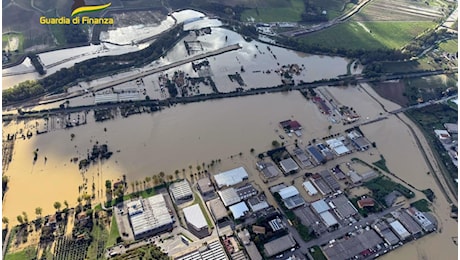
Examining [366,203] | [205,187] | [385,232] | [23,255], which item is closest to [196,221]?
[205,187]

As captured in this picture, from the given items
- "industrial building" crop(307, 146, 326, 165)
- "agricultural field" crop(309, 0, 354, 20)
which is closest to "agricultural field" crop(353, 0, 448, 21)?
"agricultural field" crop(309, 0, 354, 20)

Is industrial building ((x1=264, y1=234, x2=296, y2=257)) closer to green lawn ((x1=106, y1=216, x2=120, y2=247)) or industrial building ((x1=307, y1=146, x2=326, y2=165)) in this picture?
industrial building ((x1=307, y1=146, x2=326, y2=165))

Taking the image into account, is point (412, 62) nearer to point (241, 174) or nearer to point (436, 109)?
point (436, 109)

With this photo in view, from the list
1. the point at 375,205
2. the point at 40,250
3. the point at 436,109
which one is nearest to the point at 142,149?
the point at 40,250

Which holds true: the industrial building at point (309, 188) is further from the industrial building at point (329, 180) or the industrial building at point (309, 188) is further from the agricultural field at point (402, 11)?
the agricultural field at point (402, 11)

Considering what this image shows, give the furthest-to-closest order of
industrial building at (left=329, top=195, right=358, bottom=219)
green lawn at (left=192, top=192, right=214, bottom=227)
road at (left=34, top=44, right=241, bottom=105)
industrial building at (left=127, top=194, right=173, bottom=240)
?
1. road at (left=34, top=44, right=241, bottom=105)
2. industrial building at (left=329, top=195, right=358, bottom=219)
3. green lawn at (left=192, top=192, right=214, bottom=227)
4. industrial building at (left=127, top=194, right=173, bottom=240)

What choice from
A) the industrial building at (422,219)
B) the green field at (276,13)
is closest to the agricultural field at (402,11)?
the green field at (276,13)

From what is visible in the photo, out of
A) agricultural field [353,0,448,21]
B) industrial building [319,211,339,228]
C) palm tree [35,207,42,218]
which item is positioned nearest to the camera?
palm tree [35,207,42,218]
